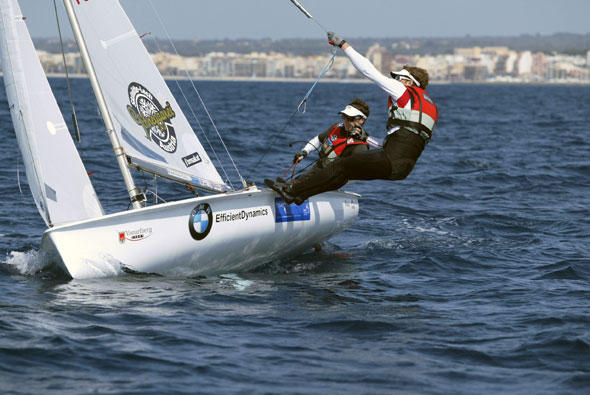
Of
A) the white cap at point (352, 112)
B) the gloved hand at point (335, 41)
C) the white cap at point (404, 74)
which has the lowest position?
the white cap at point (352, 112)

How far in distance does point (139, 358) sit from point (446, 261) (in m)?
4.27

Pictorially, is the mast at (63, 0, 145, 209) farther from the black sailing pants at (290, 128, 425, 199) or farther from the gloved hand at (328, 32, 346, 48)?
the gloved hand at (328, 32, 346, 48)

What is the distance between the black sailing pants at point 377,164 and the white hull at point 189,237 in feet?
2.06

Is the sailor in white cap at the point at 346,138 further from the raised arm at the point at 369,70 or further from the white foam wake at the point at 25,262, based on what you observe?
the white foam wake at the point at 25,262

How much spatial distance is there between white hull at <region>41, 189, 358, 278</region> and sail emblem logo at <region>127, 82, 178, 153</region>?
964mm

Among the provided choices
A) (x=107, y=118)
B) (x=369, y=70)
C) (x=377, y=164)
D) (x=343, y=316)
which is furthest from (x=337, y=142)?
(x=343, y=316)

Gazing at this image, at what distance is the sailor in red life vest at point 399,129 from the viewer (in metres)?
7.18

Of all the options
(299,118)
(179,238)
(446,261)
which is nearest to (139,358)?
(179,238)

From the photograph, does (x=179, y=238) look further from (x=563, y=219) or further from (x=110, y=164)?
(x=110, y=164)

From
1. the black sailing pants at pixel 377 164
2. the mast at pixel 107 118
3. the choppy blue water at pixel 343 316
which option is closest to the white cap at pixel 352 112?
the black sailing pants at pixel 377 164

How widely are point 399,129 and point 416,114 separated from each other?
0.19 metres

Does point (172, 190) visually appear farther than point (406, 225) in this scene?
Yes

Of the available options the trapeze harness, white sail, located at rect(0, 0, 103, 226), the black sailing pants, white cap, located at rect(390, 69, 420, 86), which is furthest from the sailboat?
white cap, located at rect(390, 69, 420, 86)

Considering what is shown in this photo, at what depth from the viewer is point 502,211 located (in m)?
12.2
